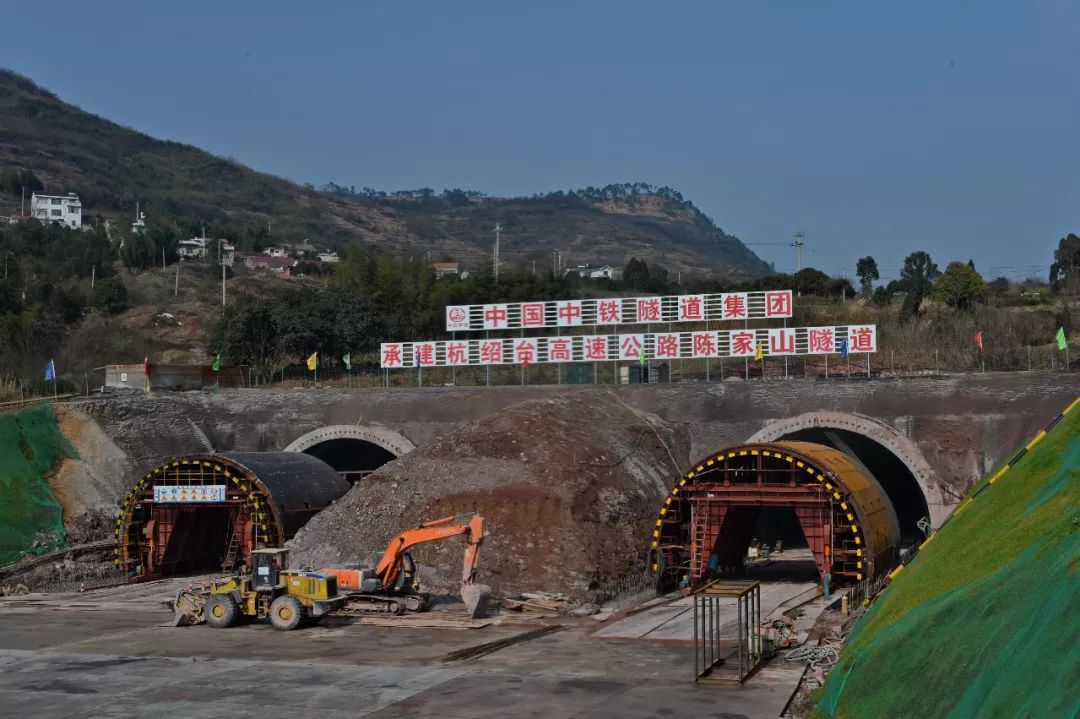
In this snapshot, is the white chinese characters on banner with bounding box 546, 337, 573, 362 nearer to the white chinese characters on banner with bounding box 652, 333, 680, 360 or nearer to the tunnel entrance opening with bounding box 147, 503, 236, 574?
the white chinese characters on banner with bounding box 652, 333, 680, 360

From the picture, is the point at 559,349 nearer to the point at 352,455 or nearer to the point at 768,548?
the point at 352,455

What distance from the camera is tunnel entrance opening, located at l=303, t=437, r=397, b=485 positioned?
5881 cm

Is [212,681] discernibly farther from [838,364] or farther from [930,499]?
[838,364]

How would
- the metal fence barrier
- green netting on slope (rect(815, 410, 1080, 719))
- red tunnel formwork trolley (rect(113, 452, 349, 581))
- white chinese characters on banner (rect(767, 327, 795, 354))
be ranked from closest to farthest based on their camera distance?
green netting on slope (rect(815, 410, 1080, 719)), the metal fence barrier, red tunnel formwork trolley (rect(113, 452, 349, 581)), white chinese characters on banner (rect(767, 327, 795, 354))

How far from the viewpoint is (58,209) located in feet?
614

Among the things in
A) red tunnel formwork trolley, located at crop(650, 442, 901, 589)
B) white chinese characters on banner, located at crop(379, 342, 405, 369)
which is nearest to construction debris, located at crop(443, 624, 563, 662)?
red tunnel formwork trolley, located at crop(650, 442, 901, 589)

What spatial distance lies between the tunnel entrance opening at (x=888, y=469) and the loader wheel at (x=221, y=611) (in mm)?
23619

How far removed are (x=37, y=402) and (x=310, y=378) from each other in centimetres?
1653

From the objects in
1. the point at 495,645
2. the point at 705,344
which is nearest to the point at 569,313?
the point at 705,344

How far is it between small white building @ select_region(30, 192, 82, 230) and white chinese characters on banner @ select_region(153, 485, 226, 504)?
145 meters

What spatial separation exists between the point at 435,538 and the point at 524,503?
211 inches

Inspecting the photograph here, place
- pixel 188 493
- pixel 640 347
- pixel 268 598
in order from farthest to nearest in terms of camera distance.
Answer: pixel 640 347
pixel 188 493
pixel 268 598

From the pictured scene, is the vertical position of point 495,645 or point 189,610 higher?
point 189,610

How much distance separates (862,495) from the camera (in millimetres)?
38125
